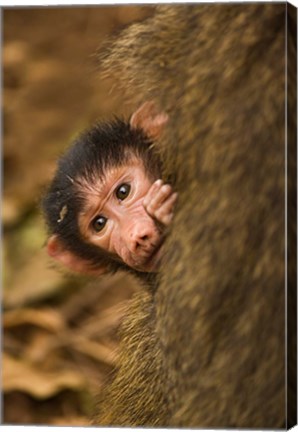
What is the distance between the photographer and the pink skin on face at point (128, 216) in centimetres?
253

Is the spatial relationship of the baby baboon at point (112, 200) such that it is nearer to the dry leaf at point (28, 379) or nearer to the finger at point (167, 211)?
the finger at point (167, 211)

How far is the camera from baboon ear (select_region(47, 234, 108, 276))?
2.68 m

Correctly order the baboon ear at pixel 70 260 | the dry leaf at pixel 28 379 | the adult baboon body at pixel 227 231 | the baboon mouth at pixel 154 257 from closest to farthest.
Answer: the adult baboon body at pixel 227 231 → the baboon mouth at pixel 154 257 → the baboon ear at pixel 70 260 → the dry leaf at pixel 28 379

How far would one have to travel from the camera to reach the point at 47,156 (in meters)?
2.90

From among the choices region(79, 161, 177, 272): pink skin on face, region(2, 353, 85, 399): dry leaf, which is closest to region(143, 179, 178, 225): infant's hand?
region(79, 161, 177, 272): pink skin on face

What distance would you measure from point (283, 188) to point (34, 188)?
71cm

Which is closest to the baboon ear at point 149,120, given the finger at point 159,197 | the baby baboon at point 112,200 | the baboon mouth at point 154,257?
the baby baboon at point 112,200

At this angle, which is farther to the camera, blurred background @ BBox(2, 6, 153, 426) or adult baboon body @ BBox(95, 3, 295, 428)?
blurred background @ BBox(2, 6, 153, 426)

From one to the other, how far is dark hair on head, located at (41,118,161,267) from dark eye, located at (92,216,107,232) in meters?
0.04

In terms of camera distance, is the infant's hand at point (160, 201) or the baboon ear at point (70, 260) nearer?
the infant's hand at point (160, 201)

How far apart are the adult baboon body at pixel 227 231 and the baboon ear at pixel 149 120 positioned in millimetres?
35

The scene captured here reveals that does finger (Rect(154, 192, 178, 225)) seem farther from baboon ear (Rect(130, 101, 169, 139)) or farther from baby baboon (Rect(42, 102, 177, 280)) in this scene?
baboon ear (Rect(130, 101, 169, 139))

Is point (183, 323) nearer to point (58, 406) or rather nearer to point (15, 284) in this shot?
point (58, 406)

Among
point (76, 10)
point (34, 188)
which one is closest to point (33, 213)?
point (34, 188)
